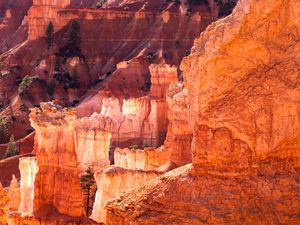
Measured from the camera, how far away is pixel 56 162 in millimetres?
17484

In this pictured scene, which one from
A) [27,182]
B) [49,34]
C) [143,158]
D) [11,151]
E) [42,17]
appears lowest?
[27,182]

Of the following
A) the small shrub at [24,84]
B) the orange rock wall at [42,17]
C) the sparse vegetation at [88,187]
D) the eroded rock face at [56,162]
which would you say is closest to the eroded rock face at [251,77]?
the eroded rock face at [56,162]

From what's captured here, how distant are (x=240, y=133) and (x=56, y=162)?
8.72 metres

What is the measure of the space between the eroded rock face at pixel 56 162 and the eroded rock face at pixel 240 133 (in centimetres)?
726

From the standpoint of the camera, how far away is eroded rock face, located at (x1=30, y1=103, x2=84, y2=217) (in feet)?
56.2

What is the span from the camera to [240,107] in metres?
9.48

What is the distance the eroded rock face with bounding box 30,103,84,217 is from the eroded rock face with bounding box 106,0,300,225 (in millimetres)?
7260

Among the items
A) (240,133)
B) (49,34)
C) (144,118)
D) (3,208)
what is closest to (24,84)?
(49,34)

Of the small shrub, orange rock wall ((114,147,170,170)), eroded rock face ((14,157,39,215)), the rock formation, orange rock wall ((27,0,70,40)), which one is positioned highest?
orange rock wall ((27,0,70,40))

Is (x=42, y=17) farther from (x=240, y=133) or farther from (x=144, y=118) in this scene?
(x=240, y=133)

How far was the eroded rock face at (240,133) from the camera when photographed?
29.8 ft

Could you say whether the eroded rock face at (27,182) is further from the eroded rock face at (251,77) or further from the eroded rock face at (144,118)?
the eroded rock face at (144,118)

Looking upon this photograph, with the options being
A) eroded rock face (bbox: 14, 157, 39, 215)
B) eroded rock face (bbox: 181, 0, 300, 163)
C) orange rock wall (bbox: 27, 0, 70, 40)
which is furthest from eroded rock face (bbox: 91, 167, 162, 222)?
orange rock wall (bbox: 27, 0, 70, 40)

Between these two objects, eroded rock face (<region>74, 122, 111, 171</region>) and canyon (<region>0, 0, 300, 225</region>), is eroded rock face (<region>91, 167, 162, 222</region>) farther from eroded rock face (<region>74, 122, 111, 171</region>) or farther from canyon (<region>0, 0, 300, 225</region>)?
eroded rock face (<region>74, 122, 111, 171</region>)
